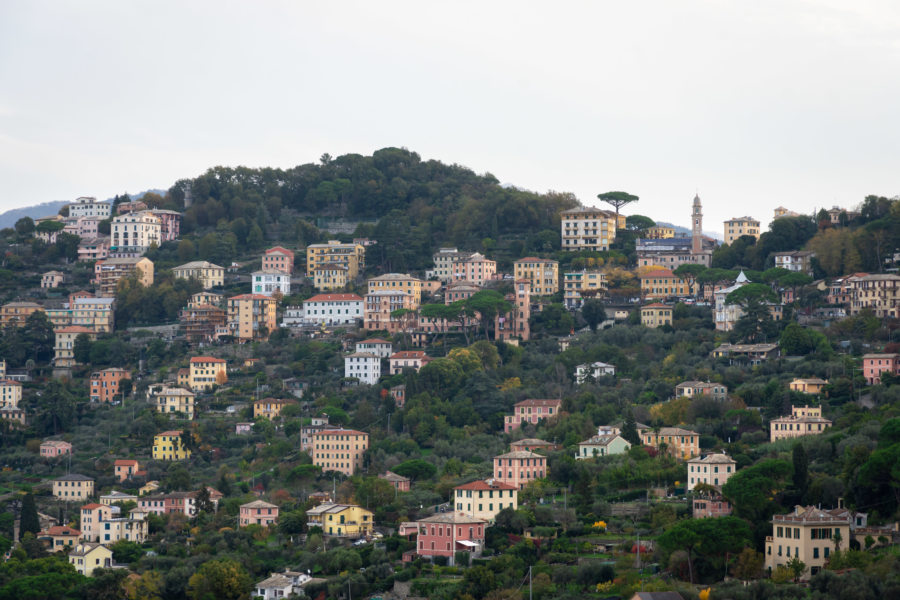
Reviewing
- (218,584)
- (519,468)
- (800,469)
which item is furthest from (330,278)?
(800,469)

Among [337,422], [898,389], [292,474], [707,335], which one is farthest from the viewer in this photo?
[707,335]

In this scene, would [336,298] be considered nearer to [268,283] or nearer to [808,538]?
[268,283]

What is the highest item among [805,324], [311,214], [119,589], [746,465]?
[311,214]

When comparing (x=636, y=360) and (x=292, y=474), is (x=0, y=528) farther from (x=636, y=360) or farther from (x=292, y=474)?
(x=636, y=360)

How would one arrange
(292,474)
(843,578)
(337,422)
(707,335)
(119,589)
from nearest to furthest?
(843,578), (119,589), (292,474), (337,422), (707,335)

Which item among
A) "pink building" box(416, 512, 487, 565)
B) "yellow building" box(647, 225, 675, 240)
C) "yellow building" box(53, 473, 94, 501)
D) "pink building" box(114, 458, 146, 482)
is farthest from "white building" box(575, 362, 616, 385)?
"yellow building" box(647, 225, 675, 240)

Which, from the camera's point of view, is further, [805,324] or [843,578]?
[805,324]

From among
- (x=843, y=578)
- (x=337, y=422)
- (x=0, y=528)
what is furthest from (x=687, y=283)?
(x=843, y=578)

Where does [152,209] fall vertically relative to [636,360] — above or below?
above
